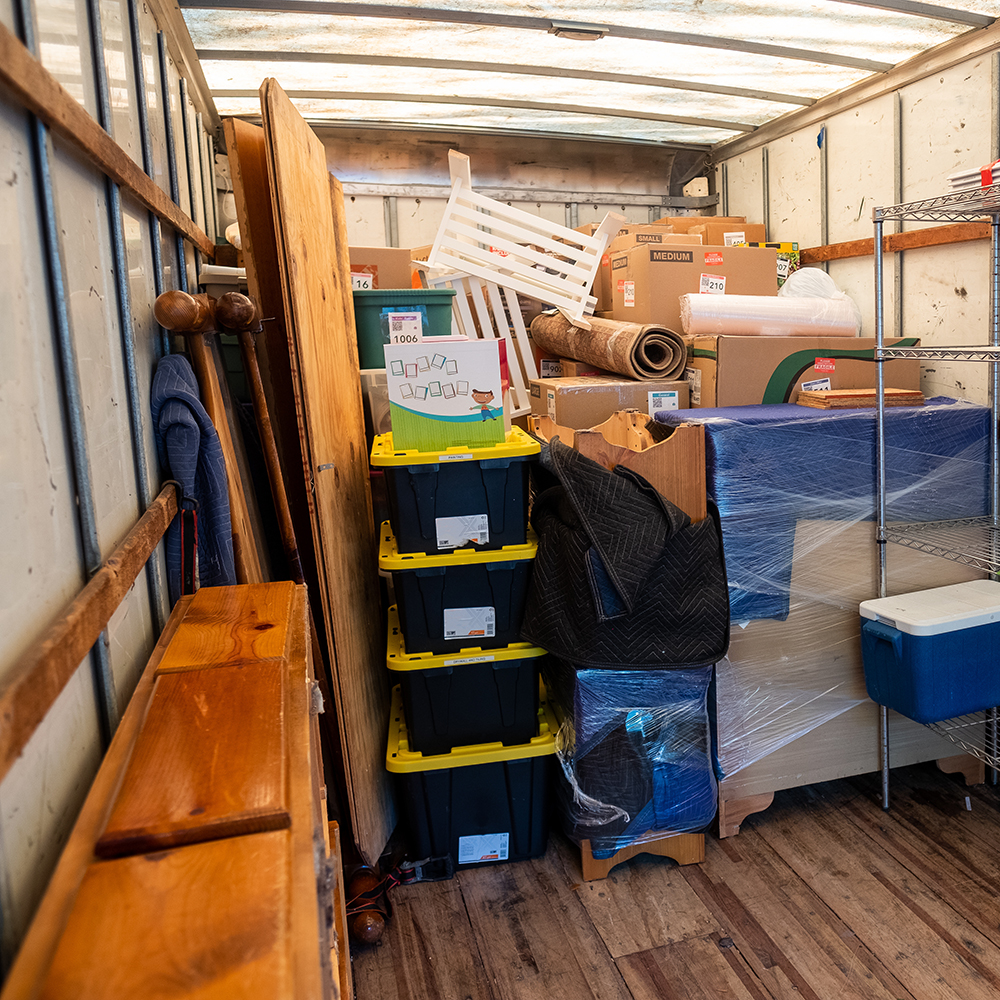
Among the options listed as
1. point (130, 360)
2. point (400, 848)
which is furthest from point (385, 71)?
point (400, 848)

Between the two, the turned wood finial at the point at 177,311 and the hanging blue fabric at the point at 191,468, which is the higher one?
the turned wood finial at the point at 177,311

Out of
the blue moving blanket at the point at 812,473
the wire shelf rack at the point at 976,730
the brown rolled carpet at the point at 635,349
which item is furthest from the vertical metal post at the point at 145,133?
the wire shelf rack at the point at 976,730

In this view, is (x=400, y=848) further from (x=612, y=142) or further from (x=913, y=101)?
(x=612, y=142)

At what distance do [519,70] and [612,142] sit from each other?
1344 millimetres

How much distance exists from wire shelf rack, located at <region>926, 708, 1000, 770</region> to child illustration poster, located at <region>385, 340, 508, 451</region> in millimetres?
1710

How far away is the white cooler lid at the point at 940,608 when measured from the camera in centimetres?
212

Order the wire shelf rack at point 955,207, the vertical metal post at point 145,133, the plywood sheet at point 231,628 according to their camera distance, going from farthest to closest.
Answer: the wire shelf rack at point 955,207, the vertical metal post at point 145,133, the plywood sheet at point 231,628

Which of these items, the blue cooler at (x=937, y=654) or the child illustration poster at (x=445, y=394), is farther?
the blue cooler at (x=937, y=654)

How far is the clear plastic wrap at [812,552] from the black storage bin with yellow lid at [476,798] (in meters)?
0.56

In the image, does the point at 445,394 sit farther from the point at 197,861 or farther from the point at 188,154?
the point at 197,861

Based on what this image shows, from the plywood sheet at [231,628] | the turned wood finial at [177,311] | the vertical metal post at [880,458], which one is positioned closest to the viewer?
the plywood sheet at [231,628]

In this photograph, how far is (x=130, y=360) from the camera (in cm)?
133

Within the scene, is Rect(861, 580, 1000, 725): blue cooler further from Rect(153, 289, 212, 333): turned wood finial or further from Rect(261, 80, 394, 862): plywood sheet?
Rect(153, 289, 212, 333): turned wood finial

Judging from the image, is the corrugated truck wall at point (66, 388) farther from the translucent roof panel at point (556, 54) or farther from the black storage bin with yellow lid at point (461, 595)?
the translucent roof panel at point (556, 54)
